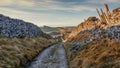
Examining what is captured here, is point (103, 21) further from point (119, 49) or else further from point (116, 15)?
point (119, 49)

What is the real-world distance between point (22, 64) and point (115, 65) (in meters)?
12.7

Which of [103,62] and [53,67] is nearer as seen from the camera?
[103,62]

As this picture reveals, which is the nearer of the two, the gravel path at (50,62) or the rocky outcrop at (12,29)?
the gravel path at (50,62)

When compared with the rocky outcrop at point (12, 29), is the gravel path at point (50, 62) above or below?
below

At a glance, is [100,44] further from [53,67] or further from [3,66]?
[3,66]

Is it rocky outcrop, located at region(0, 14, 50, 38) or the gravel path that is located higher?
rocky outcrop, located at region(0, 14, 50, 38)

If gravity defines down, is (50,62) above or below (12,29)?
below

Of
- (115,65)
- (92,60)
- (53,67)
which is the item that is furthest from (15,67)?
(115,65)

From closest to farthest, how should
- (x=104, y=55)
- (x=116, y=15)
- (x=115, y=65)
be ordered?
(x=115, y=65), (x=104, y=55), (x=116, y=15)

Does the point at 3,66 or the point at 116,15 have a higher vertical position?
the point at 116,15

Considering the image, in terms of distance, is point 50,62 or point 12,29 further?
point 12,29

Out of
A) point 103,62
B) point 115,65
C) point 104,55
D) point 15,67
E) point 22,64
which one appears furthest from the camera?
point 22,64

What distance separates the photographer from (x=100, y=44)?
30203 mm

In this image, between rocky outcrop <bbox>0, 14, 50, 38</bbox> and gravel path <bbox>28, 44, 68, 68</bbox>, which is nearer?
gravel path <bbox>28, 44, 68, 68</bbox>
